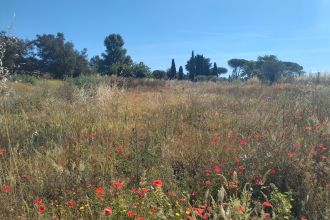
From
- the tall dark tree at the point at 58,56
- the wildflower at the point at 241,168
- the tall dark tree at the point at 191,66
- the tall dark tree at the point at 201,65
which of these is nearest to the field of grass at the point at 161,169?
the wildflower at the point at 241,168

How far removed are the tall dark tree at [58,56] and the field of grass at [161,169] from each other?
37632mm

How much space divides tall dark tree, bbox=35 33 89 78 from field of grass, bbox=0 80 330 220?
1482 inches

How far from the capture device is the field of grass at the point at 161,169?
2.65 meters

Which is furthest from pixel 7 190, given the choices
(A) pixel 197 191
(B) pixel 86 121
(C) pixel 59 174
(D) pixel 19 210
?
(B) pixel 86 121

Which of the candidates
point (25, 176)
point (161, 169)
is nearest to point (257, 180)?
point (161, 169)

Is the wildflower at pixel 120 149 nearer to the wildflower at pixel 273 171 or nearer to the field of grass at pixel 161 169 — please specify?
the field of grass at pixel 161 169

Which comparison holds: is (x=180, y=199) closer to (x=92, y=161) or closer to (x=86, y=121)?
(x=92, y=161)

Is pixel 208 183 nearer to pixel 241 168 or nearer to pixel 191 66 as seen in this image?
pixel 241 168

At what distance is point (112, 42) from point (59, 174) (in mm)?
42542

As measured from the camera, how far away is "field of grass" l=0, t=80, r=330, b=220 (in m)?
2.65

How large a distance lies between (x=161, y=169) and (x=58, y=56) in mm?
41959

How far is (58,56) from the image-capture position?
4309 cm

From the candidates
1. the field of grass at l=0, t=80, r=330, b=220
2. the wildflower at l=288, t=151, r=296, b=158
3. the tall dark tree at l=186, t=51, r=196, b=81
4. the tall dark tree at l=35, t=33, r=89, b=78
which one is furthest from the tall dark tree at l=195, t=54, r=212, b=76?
the wildflower at l=288, t=151, r=296, b=158

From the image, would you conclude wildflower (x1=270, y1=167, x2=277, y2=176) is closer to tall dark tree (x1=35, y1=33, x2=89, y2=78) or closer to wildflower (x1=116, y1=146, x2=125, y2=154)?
wildflower (x1=116, y1=146, x2=125, y2=154)
